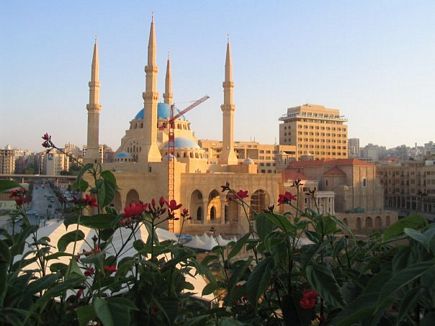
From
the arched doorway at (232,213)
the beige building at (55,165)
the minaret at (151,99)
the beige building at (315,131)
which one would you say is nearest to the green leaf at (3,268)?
the minaret at (151,99)

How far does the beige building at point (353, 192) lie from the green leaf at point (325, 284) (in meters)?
29.8

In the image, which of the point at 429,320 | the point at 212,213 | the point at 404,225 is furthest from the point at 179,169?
the point at 429,320

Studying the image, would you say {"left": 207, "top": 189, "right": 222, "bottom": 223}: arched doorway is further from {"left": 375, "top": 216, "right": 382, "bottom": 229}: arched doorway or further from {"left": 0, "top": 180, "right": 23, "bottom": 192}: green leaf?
{"left": 0, "top": 180, "right": 23, "bottom": 192}: green leaf

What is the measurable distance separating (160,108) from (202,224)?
12.7m

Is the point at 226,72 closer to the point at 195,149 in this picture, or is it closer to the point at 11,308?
the point at 195,149

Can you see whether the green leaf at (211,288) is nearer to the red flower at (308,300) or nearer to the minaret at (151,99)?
the red flower at (308,300)

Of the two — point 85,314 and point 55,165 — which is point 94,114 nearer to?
point 85,314

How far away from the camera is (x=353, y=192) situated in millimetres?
33312

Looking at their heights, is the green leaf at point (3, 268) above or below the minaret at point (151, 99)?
below

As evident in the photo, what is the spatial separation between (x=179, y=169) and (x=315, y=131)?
1456 inches

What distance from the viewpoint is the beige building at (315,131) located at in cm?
5809

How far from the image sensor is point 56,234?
503 inches

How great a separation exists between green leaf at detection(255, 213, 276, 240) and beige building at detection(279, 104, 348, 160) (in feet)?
183

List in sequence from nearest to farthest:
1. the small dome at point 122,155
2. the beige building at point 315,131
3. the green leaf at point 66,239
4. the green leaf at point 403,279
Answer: the green leaf at point 403,279 → the green leaf at point 66,239 → the small dome at point 122,155 → the beige building at point 315,131
